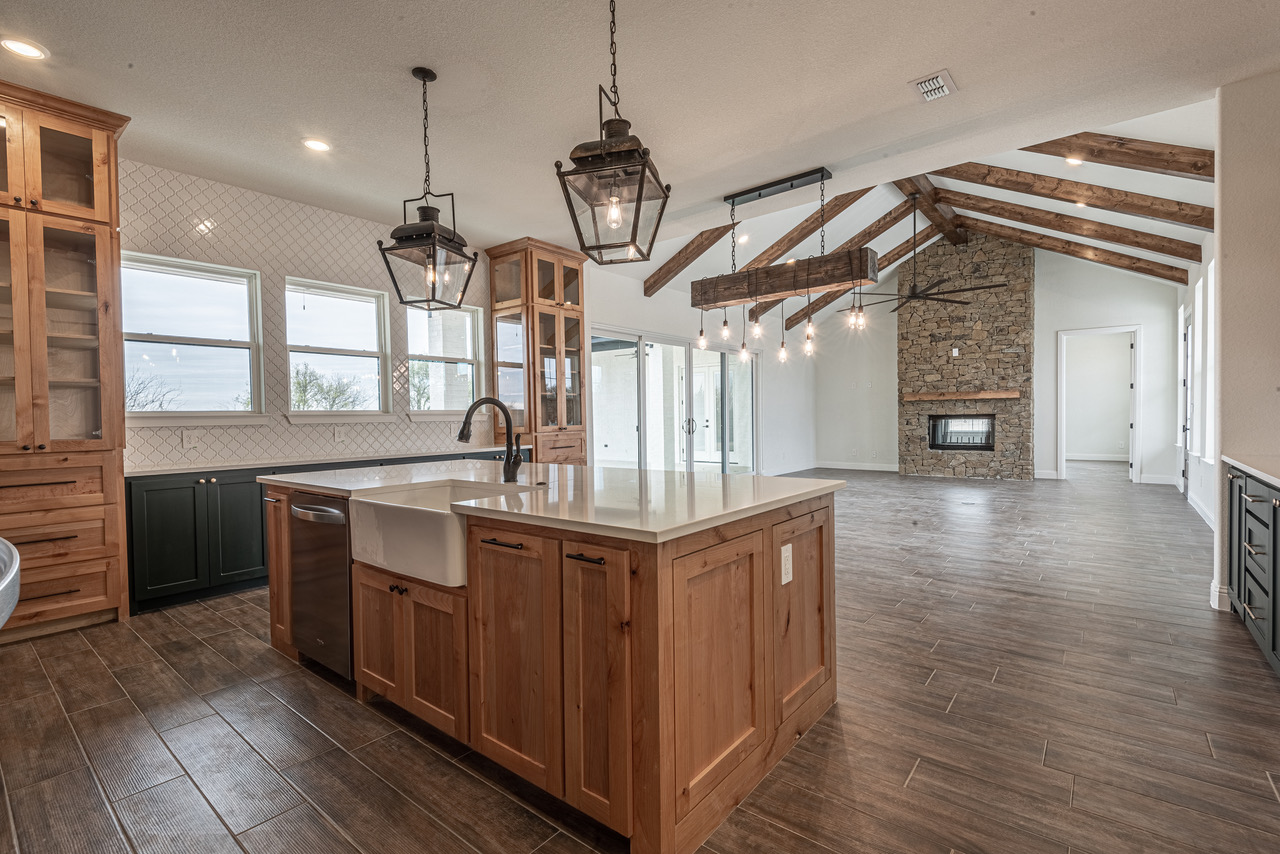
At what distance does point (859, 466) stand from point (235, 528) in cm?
1044

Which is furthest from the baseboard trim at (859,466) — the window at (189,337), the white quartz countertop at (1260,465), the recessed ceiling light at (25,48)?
the recessed ceiling light at (25,48)

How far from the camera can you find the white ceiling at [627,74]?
257cm

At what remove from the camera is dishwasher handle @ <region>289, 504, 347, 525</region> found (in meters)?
2.48

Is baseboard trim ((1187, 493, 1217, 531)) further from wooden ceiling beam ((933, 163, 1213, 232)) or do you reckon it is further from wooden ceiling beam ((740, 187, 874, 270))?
wooden ceiling beam ((740, 187, 874, 270))

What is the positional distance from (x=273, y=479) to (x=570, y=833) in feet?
7.30

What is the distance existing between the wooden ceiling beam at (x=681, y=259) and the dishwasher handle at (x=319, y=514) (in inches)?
223

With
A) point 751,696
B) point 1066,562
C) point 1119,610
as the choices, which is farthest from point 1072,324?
point 751,696

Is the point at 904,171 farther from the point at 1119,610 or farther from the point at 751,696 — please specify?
the point at 751,696

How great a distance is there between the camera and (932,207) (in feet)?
28.1

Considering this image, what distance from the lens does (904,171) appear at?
431 centimetres

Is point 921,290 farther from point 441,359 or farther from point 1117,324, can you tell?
point 441,359

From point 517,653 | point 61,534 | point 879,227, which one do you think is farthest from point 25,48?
point 879,227

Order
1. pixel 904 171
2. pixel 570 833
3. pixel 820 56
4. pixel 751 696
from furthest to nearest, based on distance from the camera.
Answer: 1. pixel 904 171
2. pixel 820 56
3. pixel 751 696
4. pixel 570 833

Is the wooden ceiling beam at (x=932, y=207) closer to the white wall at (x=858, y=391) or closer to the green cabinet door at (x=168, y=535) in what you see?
the white wall at (x=858, y=391)
